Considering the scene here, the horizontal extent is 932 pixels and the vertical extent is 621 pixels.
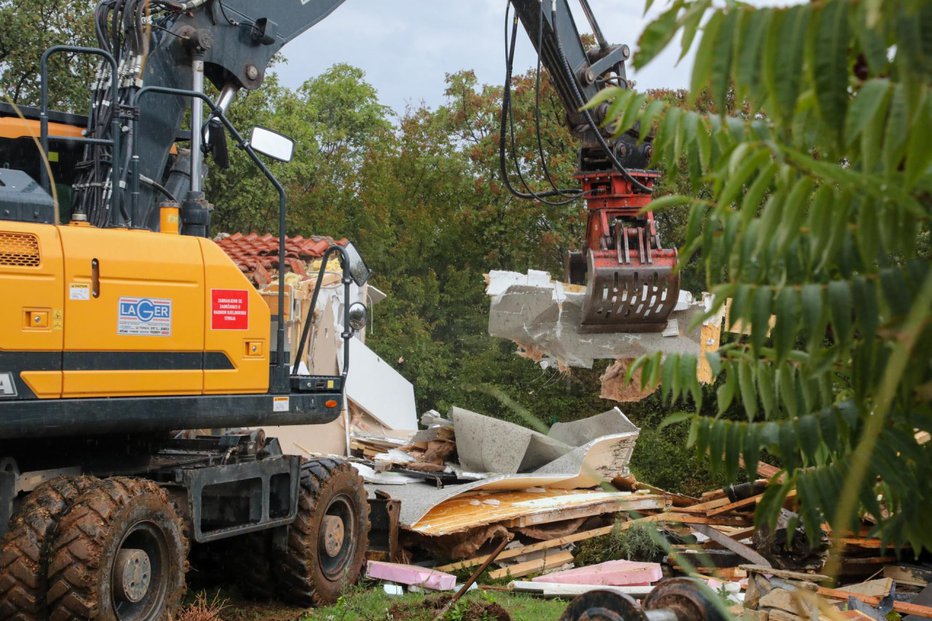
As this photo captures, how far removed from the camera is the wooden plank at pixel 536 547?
35.2 feet

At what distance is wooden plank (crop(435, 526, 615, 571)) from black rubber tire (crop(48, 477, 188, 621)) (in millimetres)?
3635

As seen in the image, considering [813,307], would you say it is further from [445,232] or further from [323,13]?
[445,232]

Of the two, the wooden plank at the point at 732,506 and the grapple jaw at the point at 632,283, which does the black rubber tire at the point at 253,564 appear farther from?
the wooden plank at the point at 732,506

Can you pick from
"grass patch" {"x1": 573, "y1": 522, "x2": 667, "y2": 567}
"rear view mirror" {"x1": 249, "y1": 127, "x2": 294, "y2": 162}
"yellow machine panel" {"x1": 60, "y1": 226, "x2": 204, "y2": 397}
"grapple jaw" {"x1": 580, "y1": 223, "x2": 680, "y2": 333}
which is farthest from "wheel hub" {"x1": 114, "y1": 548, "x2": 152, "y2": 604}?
"grass patch" {"x1": 573, "y1": 522, "x2": 667, "y2": 567}

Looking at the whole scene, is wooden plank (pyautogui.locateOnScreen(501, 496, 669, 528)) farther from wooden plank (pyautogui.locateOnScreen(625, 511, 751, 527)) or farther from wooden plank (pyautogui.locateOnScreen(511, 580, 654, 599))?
wooden plank (pyautogui.locateOnScreen(511, 580, 654, 599))

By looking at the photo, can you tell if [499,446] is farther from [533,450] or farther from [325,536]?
[325,536]

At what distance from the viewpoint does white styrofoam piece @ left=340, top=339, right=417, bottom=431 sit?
17953 millimetres

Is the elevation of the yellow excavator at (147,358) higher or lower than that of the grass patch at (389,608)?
higher

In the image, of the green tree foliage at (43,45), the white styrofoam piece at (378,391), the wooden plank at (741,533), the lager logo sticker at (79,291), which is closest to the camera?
the lager logo sticker at (79,291)

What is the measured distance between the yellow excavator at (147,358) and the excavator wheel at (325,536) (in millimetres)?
18

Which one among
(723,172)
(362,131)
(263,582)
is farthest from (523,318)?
(362,131)

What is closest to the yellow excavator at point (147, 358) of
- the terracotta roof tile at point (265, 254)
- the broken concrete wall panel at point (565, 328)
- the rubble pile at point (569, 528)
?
the rubble pile at point (569, 528)

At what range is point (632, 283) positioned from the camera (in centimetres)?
1070

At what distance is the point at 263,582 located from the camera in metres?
9.40
